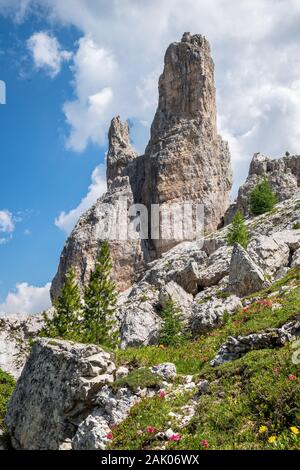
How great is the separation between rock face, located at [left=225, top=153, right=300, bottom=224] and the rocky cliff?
5556 millimetres

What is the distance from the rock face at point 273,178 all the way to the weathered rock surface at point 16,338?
5279 cm

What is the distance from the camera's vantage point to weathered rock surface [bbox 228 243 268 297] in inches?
1852

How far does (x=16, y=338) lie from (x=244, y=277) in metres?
31.1

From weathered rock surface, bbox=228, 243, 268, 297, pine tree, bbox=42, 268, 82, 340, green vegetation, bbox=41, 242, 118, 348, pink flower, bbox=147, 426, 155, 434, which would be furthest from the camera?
weathered rock surface, bbox=228, 243, 268, 297

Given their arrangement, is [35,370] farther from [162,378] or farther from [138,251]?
[138,251]

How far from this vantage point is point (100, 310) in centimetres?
4775

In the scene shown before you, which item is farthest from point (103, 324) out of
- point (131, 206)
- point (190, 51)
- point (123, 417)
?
point (190, 51)

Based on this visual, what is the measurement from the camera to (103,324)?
45531mm

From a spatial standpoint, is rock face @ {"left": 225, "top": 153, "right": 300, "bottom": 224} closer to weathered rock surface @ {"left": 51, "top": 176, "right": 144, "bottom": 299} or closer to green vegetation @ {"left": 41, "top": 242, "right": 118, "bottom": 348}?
weathered rock surface @ {"left": 51, "top": 176, "right": 144, "bottom": 299}

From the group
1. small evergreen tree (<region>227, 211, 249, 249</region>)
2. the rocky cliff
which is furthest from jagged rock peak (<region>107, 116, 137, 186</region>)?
small evergreen tree (<region>227, 211, 249, 249</region>)

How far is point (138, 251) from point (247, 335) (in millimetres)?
72984

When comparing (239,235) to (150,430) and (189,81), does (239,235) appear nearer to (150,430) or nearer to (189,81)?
(150,430)

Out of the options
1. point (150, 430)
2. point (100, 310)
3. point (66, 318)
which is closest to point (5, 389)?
point (66, 318)

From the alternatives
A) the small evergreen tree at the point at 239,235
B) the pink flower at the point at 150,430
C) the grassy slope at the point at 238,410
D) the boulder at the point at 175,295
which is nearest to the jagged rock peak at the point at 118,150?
the small evergreen tree at the point at 239,235
